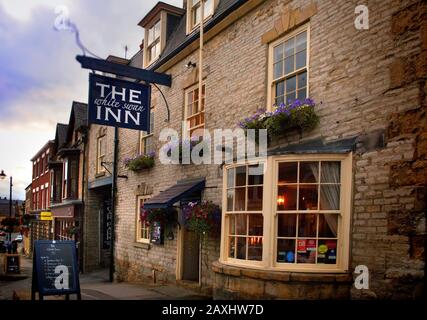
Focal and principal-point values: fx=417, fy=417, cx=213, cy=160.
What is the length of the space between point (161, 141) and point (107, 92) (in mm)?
2769

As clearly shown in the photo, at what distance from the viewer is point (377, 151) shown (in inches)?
251

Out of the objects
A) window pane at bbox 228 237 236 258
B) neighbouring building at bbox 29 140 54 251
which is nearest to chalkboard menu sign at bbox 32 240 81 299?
window pane at bbox 228 237 236 258

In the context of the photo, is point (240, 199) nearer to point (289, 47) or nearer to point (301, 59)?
point (301, 59)

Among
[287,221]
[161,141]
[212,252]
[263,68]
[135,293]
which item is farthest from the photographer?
[161,141]

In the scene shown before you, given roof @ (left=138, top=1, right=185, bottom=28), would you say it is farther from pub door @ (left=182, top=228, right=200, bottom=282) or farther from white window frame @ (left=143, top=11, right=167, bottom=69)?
pub door @ (left=182, top=228, right=200, bottom=282)

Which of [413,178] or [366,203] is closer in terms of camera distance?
[413,178]

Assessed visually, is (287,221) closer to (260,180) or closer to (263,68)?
(260,180)

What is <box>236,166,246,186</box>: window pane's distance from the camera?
798 cm

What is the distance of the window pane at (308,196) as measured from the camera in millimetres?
6957

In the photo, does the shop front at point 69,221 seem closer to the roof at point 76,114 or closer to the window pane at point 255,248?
the roof at point 76,114

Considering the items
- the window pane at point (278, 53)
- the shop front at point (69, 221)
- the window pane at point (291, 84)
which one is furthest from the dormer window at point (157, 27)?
the shop front at point (69, 221)

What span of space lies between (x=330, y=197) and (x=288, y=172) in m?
0.82

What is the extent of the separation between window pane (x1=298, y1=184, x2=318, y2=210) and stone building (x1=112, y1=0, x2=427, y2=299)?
2cm
